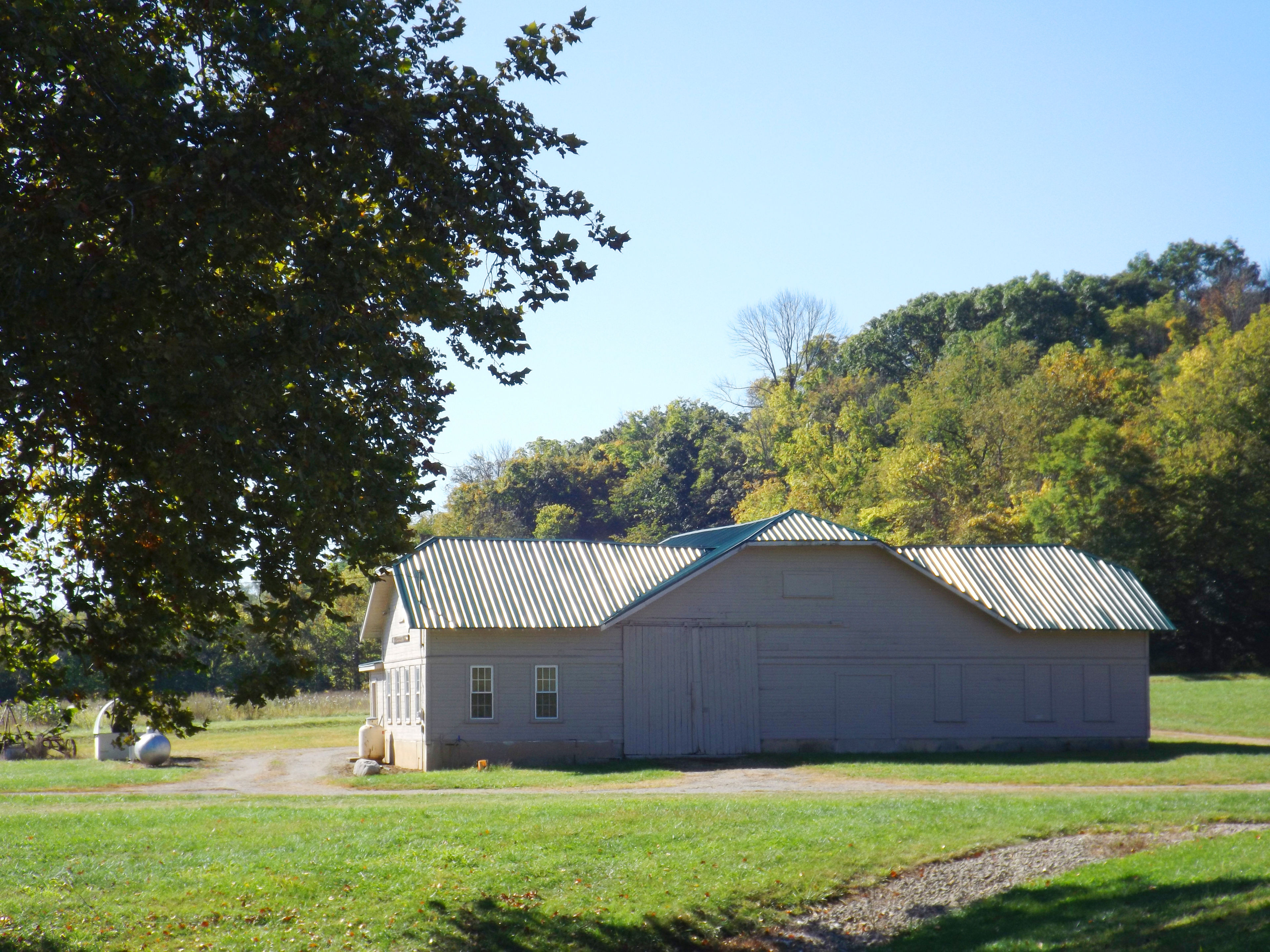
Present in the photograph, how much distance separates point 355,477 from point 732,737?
2155cm

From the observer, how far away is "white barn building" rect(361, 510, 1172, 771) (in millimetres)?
29922

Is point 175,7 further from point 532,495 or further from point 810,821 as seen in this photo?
point 532,495

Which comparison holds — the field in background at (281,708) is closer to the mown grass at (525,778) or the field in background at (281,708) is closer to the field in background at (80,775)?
the field in background at (80,775)

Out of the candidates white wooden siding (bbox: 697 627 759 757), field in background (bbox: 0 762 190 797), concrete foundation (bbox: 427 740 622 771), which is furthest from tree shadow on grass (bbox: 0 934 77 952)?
white wooden siding (bbox: 697 627 759 757)

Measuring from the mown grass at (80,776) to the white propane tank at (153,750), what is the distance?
0.29 m

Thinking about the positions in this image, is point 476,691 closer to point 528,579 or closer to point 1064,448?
point 528,579

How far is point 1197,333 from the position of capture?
7838 cm

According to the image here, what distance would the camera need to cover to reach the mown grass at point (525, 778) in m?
25.0

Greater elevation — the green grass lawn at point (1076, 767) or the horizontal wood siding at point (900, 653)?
the horizontal wood siding at point (900, 653)

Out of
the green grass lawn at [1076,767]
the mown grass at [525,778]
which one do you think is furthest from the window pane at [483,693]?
the green grass lawn at [1076,767]

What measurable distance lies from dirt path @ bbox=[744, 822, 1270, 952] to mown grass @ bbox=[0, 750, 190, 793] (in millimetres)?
18443

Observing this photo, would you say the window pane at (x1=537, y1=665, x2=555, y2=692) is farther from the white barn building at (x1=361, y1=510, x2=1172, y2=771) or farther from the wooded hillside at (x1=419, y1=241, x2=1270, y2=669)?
the wooded hillside at (x1=419, y1=241, x2=1270, y2=669)

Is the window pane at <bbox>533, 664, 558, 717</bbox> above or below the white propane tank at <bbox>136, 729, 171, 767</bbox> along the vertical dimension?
above

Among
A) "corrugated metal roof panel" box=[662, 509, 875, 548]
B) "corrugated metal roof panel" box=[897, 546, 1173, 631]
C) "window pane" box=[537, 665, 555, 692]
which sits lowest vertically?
"window pane" box=[537, 665, 555, 692]
